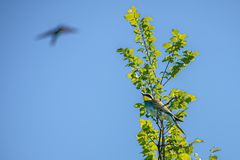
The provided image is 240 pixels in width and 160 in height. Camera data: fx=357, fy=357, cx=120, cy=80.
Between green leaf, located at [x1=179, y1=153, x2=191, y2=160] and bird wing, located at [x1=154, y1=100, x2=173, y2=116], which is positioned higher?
bird wing, located at [x1=154, y1=100, x2=173, y2=116]

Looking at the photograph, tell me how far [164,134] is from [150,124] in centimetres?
43

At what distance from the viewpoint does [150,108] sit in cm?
866

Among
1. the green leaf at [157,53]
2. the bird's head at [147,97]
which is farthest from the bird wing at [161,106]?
the green leaf at [157,53]

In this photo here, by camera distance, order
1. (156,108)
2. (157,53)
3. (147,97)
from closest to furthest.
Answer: (156,108), (147,97), (157,53)

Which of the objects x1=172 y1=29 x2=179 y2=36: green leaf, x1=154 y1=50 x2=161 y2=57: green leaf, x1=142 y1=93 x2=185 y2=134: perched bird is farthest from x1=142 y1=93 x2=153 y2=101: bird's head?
x1=172 y1=29 x2=179 y2=36: green leaf

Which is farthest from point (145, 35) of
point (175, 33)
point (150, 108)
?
point (150, 108)

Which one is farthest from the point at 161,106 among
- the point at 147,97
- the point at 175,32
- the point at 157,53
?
the point at 175,32

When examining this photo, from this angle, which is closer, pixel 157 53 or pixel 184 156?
pixel 184 156

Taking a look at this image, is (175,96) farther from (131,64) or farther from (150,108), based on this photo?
(131,64)

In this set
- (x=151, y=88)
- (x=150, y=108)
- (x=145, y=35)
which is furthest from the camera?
(x=145, y=35)

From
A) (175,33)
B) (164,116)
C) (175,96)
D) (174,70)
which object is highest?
(175,33)

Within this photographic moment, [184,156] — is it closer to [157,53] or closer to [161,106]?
[161,106]

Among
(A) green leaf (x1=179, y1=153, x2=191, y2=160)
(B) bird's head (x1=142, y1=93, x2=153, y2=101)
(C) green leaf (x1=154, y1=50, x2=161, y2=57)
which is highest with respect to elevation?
(C) green leaf (x1=154, y1=50, x2=161, y2=57)

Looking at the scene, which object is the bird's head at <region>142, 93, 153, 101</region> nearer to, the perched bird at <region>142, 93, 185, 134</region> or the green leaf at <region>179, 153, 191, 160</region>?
the perched bird at <region>142, 93, 185, 134</region>
